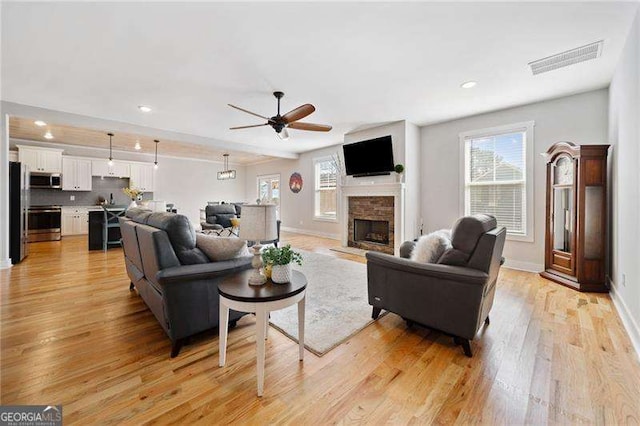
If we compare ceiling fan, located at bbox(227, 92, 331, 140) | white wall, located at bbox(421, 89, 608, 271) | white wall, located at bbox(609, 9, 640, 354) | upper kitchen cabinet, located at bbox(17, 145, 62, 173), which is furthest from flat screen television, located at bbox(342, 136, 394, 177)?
upper kitchen cabinet, located at bbox(17, 145, 62, 173)

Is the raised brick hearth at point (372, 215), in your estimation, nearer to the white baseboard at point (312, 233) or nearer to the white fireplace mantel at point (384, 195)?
the white fireplace mantel at point (384, 195)

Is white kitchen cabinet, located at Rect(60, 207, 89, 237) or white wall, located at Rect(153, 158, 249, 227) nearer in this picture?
white kitchen cabinet, located at Rect(60, 207, 89, 237)

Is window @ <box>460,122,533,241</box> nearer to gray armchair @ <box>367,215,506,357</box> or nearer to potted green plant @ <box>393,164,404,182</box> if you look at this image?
potted green plant @ <box>393,164,404,182</box>

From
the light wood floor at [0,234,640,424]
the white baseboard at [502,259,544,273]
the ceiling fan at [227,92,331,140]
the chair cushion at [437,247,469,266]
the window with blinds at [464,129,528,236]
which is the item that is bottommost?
the light wood floor at [0,234,640,424]

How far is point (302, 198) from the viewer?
8461mm

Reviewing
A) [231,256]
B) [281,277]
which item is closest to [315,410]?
[281,277]

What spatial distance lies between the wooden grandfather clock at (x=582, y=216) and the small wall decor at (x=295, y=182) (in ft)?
20.3

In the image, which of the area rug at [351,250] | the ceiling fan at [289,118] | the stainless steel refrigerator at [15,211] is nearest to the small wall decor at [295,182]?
the area rug at [351,250]

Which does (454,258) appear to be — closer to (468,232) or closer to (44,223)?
(468,232)

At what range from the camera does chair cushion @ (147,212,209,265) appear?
A: 204 centimetres

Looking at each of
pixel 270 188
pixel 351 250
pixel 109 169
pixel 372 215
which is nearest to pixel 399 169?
pixel 372 215

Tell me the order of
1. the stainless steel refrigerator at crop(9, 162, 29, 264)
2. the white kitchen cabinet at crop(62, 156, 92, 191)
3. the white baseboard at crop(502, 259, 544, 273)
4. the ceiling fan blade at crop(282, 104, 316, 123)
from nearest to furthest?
the ceiling fan blade at crop(282, 104, 316, 123) < the white baseboard at crop(502, 259, 544, 273) < the stainless steel refrigerator at crop(9, 162, 29, 264) < the white kitchen cabinet at crop(62, 156, 92, 191)

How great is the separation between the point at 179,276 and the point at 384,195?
14.0ft

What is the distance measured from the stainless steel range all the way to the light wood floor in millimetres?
5299
